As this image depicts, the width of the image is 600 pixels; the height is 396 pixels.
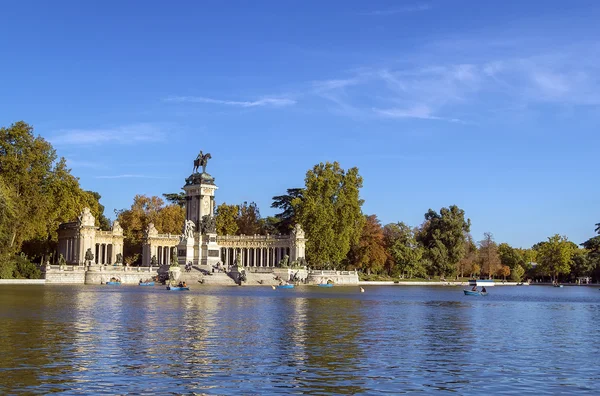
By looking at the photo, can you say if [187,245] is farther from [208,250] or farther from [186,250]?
[208,250]

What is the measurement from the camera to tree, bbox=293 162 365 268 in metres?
108

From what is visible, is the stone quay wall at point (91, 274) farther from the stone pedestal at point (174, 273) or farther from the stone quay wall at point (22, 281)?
the stone pedestal at point (174, 273)

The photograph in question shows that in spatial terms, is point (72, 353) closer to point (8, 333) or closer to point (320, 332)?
point (8, 333)

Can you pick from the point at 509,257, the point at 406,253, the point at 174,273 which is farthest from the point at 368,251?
the point at 509,257

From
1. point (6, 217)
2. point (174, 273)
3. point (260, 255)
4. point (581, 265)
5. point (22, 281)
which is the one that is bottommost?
point (22, 281)

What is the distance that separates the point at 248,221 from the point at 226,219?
413 inches

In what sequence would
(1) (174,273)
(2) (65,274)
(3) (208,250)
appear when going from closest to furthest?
(2) (65,274) → (1) (174,273) → (3) (208,250)

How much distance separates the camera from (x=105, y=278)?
8312cm

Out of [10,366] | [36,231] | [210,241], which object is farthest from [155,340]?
[210,241]

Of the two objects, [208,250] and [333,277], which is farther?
[333,277]

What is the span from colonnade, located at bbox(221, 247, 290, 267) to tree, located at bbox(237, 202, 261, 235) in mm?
18743

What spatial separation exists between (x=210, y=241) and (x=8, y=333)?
68.7 meters

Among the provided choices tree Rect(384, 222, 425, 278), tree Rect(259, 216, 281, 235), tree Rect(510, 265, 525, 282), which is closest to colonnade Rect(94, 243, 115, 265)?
tree Rect(259, 216, 281, 235)

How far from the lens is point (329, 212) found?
108188mm
